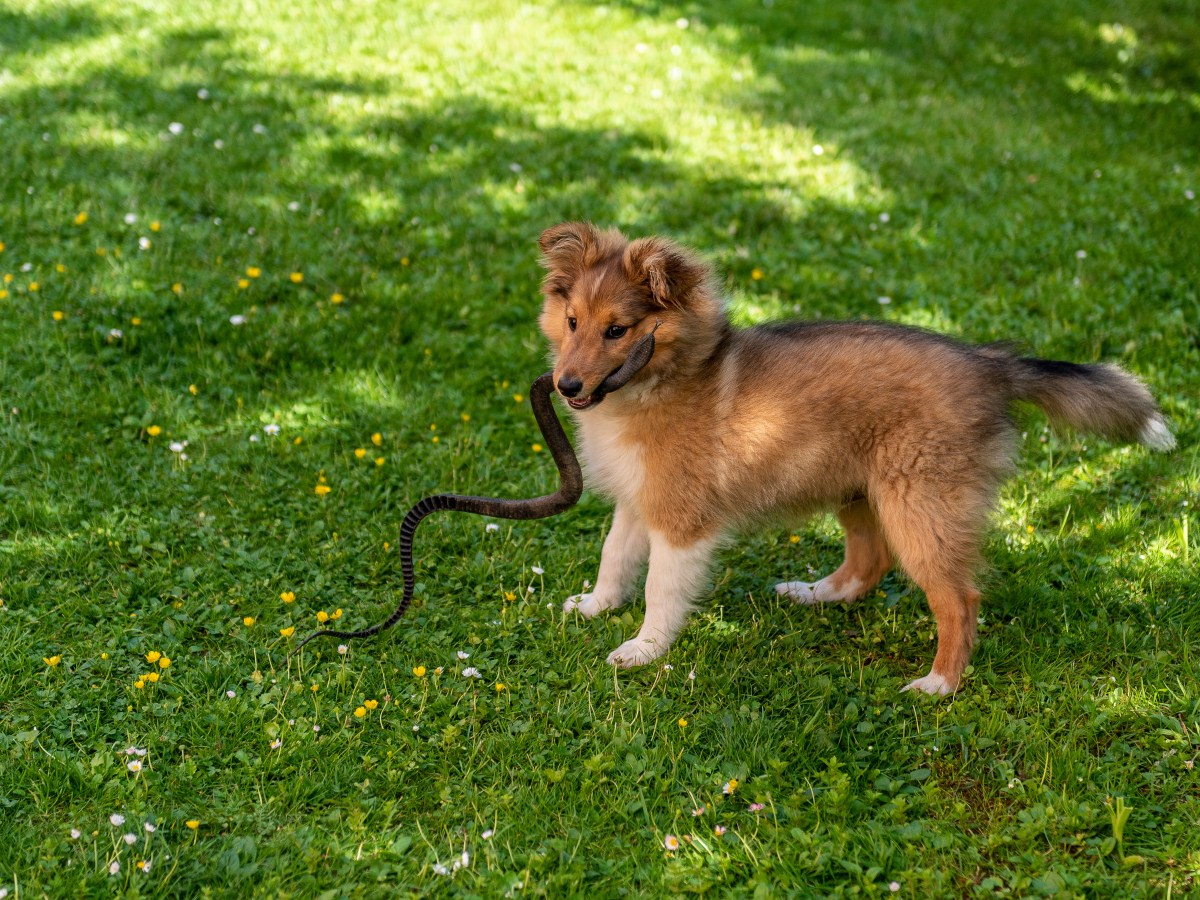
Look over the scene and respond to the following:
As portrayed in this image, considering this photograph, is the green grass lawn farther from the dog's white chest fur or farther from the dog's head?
the dog's head

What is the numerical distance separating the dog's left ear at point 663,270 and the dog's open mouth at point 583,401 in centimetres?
47

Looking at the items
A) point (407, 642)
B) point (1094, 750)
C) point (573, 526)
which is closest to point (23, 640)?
point (407, 642)

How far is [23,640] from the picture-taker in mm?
4629

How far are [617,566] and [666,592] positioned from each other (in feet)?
1.36

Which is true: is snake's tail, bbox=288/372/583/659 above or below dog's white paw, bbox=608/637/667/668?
above

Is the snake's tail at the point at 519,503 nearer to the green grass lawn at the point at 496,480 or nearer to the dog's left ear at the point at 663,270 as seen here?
the green grass lawn at the point at 496,480

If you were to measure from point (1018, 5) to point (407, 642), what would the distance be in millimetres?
11908

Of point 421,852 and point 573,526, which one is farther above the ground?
point 421,852

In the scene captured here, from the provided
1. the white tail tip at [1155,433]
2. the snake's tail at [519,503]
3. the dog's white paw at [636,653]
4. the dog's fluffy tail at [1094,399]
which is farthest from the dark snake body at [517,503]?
the white tail tip at [1155,433]

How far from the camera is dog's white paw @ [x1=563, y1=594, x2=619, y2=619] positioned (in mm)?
5207

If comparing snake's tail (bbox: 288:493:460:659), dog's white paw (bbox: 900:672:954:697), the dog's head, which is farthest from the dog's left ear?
dog's white paw (bbox: 900:672:954:697)

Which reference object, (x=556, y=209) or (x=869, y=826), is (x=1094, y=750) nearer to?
(x=869, y=826)

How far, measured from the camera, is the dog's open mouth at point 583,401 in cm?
456

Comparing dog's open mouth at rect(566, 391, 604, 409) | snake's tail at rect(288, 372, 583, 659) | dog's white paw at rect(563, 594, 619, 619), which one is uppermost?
dog's open mouth at rect(566, 391, 604, 409)
